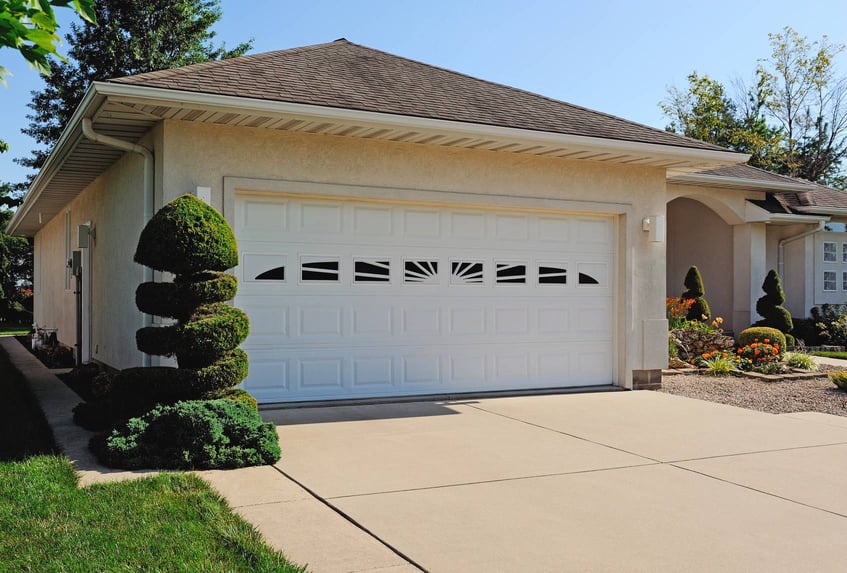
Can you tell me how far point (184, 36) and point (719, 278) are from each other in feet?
75.9

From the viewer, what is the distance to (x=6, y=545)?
14.4 ft

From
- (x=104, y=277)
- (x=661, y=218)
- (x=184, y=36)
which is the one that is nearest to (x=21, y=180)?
(x=184, y=36)

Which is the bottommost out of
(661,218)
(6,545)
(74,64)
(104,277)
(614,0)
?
(6,545)

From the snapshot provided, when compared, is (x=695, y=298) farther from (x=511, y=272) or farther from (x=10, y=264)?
(x=10, y=264)

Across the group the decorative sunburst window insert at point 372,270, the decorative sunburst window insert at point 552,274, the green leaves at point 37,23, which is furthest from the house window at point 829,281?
the green leaves at point 37,23

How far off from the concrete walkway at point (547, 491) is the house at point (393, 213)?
1.35m

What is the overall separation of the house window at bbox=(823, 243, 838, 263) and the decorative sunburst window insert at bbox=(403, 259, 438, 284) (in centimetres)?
1407

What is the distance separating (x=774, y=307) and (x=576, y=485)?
13.0 meters

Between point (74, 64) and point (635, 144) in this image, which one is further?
point (74, 64)

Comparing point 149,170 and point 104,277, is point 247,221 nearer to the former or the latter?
point 149,170

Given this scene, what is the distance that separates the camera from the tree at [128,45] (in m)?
31.0

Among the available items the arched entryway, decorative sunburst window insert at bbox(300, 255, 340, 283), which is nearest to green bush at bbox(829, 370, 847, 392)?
the arched entryway

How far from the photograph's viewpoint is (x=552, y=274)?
36.8ft

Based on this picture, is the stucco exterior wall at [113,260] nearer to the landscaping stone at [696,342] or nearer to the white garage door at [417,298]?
the white garage door at [417,298]
